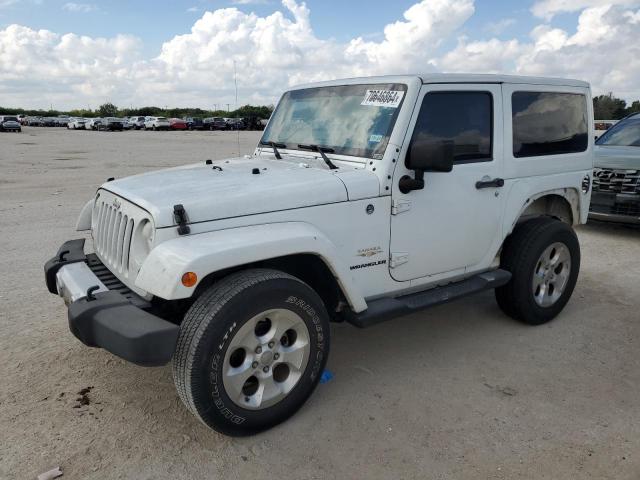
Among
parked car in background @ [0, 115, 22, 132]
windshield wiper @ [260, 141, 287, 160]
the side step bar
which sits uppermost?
parked car in background @ [0, 115, 22, 132]

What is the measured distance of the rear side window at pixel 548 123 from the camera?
411 centimetres

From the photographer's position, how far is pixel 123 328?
2.56 meters

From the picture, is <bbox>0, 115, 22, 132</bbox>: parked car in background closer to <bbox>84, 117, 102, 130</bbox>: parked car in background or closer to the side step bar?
<bbox>84, 117, 102, 130</bbox>: parked car in background

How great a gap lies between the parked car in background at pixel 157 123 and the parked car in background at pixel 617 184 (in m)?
49.4

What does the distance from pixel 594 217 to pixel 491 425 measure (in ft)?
18.2

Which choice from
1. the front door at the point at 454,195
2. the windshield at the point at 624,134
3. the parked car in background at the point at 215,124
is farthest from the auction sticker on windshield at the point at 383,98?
the parked car in background at the point at 215,124

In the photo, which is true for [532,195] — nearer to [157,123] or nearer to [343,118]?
[343,118]

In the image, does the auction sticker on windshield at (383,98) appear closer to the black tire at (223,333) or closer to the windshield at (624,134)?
the black tire at (223,333)

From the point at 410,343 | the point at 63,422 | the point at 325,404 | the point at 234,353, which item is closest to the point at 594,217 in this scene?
the point at 410,343

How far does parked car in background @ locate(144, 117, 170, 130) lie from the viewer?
171 ft

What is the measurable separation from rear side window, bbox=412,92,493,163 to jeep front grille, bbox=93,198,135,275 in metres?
1.89

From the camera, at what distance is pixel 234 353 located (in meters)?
2.88

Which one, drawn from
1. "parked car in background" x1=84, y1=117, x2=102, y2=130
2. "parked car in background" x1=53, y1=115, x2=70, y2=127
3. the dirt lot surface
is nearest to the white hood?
the dirt lot surface

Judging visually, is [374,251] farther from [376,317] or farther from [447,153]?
[447,153]
